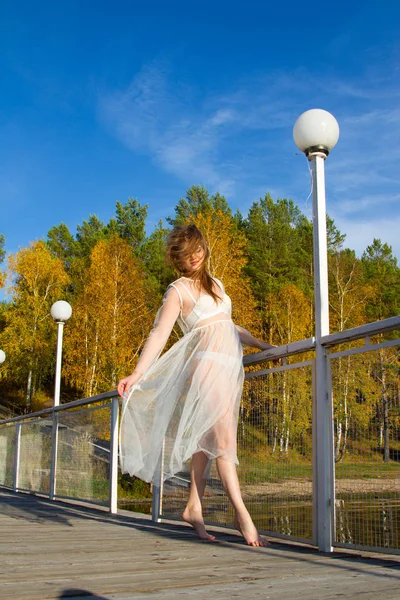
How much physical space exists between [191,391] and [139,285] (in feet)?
66.5

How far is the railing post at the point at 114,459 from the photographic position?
5.15m

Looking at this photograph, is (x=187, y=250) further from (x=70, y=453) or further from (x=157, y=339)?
(x=70, y=453)

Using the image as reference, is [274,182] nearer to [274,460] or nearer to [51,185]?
[51,185]

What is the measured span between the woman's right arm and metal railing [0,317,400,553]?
58cm

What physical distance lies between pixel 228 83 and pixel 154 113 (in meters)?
4.28

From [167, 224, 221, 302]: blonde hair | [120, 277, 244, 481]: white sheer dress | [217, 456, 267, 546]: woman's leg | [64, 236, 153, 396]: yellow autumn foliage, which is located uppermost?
[64, 236, 153, 396]: yellow autumn foliage

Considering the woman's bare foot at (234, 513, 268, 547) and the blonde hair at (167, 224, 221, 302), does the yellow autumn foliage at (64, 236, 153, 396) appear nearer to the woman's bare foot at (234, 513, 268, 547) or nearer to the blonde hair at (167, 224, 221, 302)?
the blonde hair at (167, 224, 221, 302)

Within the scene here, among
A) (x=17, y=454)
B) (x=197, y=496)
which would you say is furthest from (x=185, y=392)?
(x=17, y=454)

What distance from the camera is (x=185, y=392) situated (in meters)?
3.29

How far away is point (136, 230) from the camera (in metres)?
32.6

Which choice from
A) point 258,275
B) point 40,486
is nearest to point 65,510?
point 40,486

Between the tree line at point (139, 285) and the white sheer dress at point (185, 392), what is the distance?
1660 centimetres

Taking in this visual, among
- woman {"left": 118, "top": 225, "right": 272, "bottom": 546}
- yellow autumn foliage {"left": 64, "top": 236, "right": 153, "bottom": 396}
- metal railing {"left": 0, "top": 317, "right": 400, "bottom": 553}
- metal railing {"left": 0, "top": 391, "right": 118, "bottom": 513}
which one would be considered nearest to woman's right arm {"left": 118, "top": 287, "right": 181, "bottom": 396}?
woman {"left": 118, "top": 225, "right": 272, "bottom": 546}

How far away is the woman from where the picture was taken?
10.3 feet
